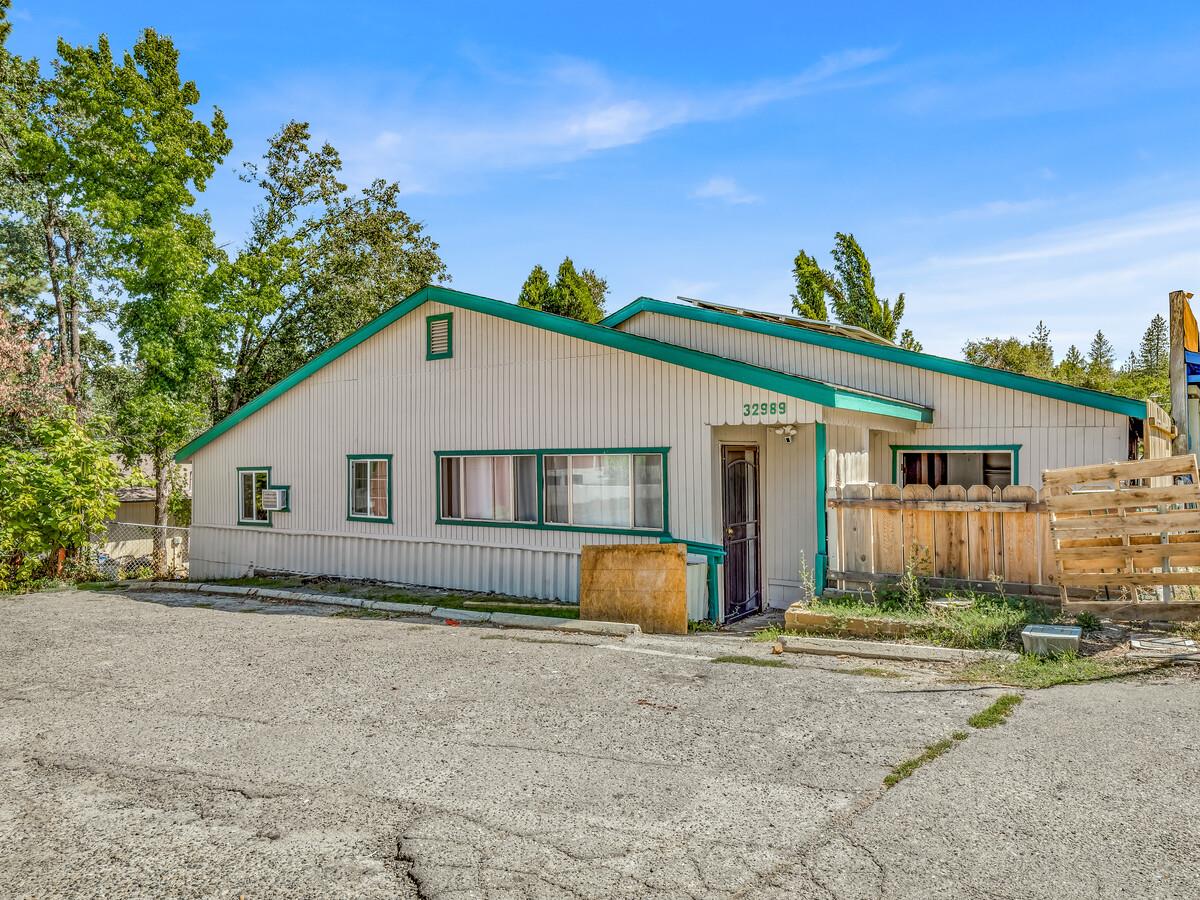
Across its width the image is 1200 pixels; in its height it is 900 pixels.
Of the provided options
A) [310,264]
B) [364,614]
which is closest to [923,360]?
[364,614]

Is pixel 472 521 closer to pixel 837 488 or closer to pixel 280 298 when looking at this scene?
pixel 837 488

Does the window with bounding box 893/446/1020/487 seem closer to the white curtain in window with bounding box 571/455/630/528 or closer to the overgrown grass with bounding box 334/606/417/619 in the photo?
the white curtain in window with bounding box 571/455/630/528

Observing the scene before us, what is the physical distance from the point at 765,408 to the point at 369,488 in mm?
7698

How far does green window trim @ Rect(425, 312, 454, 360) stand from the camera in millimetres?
13305

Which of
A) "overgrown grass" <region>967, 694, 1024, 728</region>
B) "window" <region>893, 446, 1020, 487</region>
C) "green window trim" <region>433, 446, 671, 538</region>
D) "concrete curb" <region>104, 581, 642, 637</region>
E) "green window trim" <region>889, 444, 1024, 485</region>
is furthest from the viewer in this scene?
"window" <region>893, 446, 1020, 487</region>

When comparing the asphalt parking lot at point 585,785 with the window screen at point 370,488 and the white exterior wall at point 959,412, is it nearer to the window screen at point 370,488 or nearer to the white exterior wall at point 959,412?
the white exterior wall at point 959,412

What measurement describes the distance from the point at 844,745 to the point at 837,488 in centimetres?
484

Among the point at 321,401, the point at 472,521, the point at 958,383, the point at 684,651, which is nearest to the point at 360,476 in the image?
the point at 321,401

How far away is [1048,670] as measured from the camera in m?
6.72

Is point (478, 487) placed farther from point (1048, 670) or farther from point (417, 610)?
point (1048, 670)

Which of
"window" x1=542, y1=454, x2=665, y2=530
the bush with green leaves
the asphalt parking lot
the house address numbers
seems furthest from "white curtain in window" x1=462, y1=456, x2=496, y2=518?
the bush with green leaves

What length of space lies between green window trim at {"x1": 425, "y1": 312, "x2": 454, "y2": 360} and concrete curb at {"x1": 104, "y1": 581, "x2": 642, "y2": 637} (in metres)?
4.09

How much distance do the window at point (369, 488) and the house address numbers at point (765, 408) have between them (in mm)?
6784

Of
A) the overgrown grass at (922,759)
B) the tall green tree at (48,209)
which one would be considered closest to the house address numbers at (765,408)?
the overgrown grass at (922,759)
